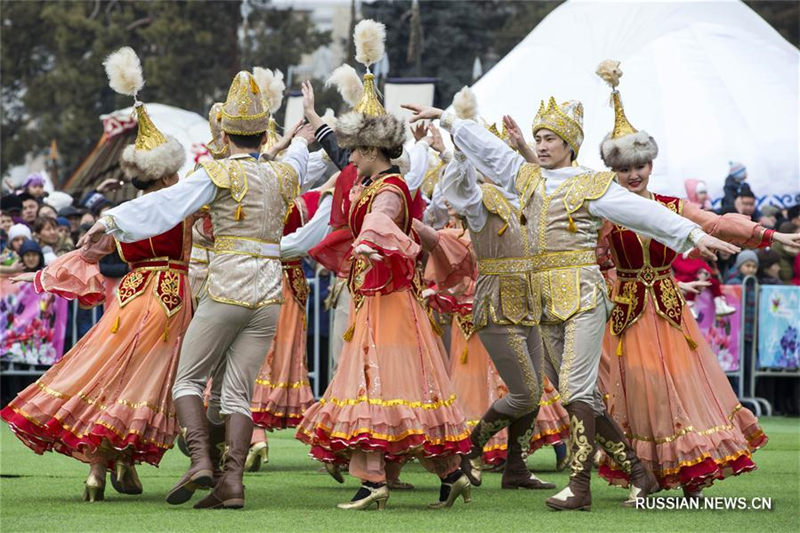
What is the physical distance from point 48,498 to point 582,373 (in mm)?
3028

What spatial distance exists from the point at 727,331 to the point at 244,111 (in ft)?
28.2

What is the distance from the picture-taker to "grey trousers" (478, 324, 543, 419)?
825 centimetres

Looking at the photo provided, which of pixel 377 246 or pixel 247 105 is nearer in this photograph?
pixel 377 246

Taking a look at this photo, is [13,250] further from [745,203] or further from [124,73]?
[745,203]

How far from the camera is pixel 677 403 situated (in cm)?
809

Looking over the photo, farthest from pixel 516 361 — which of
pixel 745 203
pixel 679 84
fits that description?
pixel 679 84

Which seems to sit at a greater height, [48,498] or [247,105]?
[247,105]

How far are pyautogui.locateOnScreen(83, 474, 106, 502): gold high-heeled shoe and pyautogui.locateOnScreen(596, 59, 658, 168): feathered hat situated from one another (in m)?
3.40

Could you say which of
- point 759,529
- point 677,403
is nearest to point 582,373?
point 677,403

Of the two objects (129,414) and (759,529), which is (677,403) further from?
(129,414)

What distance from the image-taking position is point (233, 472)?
7512 mm

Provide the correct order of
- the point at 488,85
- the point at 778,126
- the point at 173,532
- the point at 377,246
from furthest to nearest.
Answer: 1. the point at 488,85
2. the point at 778,126
3. the point at 377,246
4. the point at 173,532

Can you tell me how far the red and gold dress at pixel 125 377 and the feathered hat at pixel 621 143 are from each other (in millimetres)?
2468

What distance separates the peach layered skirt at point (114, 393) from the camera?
7.86 metres
